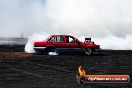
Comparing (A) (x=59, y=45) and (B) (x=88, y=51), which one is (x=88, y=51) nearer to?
(B) (x=88, y=51)

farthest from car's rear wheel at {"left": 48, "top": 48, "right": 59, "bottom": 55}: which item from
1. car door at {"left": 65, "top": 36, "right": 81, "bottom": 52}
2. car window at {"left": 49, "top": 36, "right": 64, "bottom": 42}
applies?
car door at {"left": 65, "top": 36, "right": 81, "bottom": 52}

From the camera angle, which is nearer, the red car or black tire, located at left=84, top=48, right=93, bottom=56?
the red car

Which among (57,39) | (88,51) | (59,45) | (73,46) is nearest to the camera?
(59,45)

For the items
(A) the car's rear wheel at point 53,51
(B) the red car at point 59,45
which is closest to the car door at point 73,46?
(B) the red car at point 59,45

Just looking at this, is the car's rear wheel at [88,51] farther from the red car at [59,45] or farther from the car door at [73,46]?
the car door at [73,46]

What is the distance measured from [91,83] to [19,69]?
6.51 meters

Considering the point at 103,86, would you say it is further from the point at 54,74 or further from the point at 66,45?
the point at 66,45

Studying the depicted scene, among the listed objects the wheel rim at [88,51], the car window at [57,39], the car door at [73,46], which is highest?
the car window at [57,39]

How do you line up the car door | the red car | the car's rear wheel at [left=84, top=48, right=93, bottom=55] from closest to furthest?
the red car, the car door, the car's rear wheel at [left=84, top=48, right=93, bottom=55]

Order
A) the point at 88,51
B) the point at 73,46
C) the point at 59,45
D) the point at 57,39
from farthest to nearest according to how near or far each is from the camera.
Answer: the point at 88,51 → the point at 57,39 → the point at 73,46 → the point at 59,45

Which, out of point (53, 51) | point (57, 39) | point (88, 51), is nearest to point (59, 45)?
point (57, 39)

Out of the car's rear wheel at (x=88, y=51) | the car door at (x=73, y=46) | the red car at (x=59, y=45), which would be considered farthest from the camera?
the car's rear wheel at (x=88, y=51)

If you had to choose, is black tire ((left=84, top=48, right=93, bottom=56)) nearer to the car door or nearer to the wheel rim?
the wheel rim

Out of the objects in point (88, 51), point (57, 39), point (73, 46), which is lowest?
point (88, 51)
